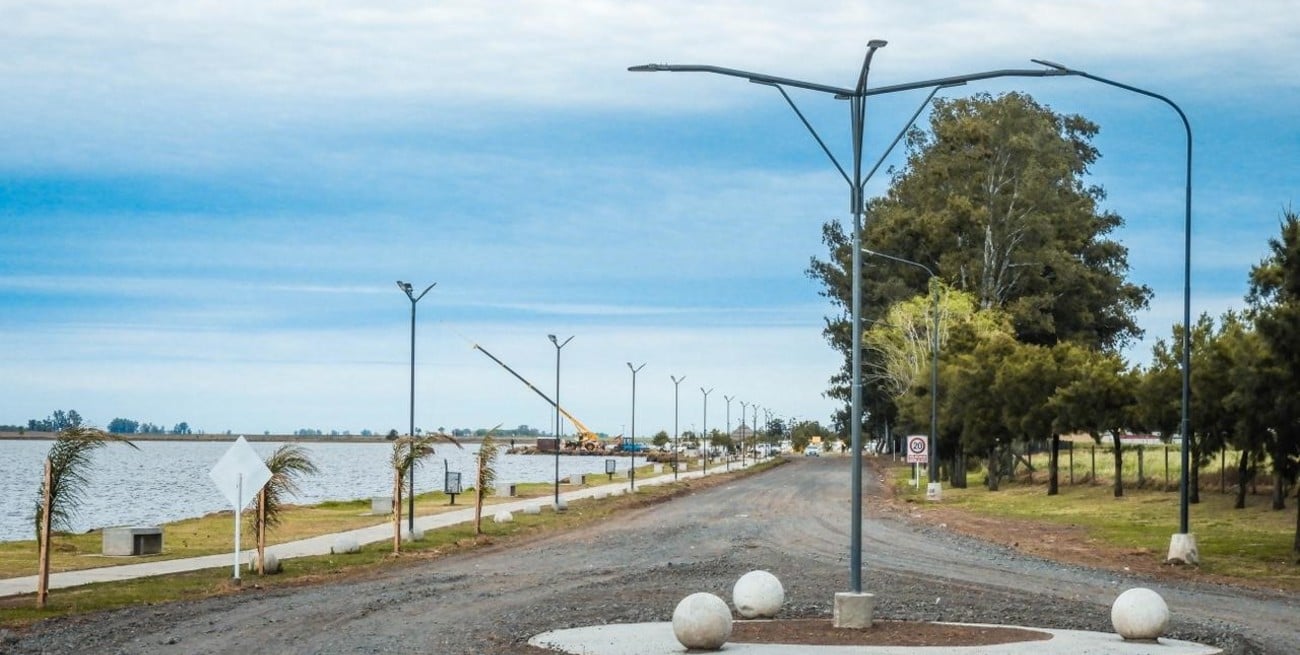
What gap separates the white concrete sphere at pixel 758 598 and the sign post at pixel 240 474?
1249cm

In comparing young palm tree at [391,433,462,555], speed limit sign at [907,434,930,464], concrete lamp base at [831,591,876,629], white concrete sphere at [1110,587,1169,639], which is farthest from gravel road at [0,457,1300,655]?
speed limit sign at [907,434,930,464]

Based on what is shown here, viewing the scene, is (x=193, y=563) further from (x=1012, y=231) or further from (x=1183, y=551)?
(x=1012, y=231)

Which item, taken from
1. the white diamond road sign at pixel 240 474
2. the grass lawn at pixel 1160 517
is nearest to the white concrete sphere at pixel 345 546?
the white diamond road sign at pixel 240 474

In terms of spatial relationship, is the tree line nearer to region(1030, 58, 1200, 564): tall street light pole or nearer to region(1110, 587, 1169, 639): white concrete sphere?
region(1030, 58, 1200, 564): tall street light pole

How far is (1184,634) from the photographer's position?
19.4 metres

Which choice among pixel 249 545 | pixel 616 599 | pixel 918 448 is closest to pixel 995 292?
pixel 918 448

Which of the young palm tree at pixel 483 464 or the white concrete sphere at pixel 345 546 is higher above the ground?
the young palm tree at pixel 483 464

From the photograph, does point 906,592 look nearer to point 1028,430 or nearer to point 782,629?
point 782,629

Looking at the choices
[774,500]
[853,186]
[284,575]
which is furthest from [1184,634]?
[774,500]

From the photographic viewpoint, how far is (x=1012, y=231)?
307 ft

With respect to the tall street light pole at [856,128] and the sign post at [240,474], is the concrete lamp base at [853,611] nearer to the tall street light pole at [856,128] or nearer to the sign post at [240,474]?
the tall street light pole at [856,128]

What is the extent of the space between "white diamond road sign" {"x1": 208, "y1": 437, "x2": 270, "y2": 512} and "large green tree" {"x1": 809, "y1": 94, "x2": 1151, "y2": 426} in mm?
67224

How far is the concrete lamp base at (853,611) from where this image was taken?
19.4m

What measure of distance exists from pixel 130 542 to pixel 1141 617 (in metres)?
27.3
